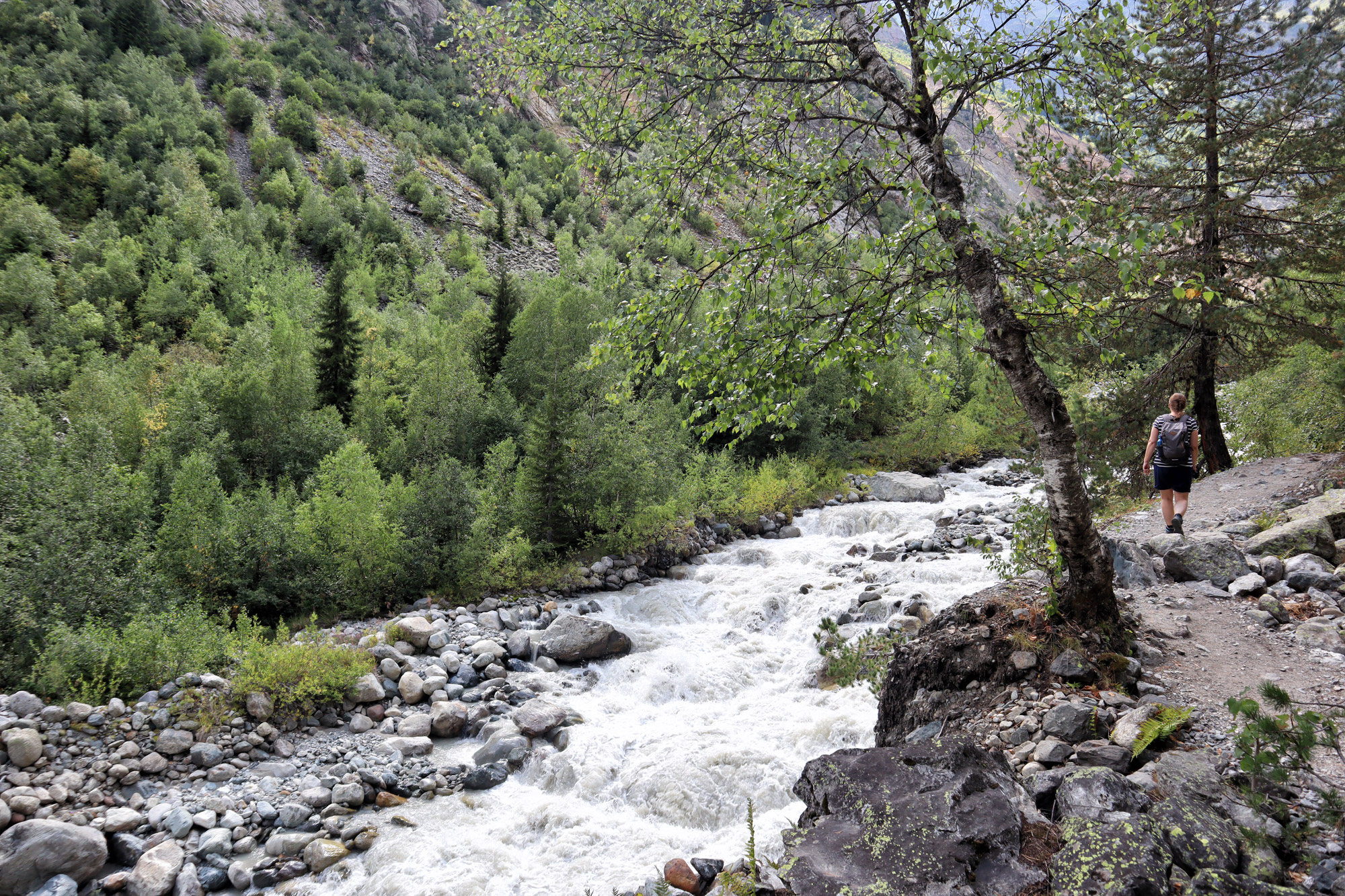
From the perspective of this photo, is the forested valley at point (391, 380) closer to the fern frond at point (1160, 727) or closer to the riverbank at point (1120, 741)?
the riverbank at point (1120, 741)

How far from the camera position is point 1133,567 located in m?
7.12

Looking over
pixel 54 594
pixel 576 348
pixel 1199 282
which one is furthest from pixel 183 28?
pixel 1199 282

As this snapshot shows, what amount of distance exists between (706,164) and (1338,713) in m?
6.07

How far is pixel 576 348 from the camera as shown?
77.4 ft

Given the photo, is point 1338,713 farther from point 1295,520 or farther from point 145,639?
point 145,639

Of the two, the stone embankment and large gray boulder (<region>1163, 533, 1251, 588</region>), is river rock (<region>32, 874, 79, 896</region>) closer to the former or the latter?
the stone embankment

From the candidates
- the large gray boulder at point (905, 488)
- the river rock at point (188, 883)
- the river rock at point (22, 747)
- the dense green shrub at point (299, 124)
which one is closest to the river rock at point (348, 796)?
the river rock at point (188, 883)

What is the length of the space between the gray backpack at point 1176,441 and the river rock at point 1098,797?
681cm

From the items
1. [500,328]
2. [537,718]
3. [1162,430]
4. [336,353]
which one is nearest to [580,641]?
[537,718]

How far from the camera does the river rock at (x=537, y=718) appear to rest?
8703 mm

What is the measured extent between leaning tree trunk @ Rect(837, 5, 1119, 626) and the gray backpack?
4740mm

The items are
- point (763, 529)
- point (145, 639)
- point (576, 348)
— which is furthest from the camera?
point (576, 348)

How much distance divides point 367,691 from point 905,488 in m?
18.6

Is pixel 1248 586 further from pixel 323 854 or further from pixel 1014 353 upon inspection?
pixel 323 854
